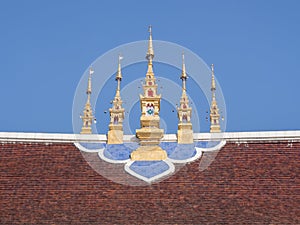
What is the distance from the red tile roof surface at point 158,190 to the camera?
59.7ft

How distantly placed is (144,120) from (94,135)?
6.86ft

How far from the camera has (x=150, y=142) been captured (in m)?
22.9

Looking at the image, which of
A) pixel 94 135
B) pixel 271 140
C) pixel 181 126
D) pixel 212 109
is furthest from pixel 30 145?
pixel 271 140

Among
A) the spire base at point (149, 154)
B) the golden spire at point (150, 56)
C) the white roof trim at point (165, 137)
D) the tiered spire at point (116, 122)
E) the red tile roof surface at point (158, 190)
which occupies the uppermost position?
the golden spire at point (150, 56)

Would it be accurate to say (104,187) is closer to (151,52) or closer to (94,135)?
(94,135)

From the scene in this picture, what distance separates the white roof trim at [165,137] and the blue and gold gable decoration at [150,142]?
0.21 m

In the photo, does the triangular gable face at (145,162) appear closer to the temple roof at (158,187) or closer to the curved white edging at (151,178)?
the curved white edging at (151,178)

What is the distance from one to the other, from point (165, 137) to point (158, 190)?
372 cm

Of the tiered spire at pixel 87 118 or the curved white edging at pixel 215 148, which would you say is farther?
the tiered spire at pixel 87 118

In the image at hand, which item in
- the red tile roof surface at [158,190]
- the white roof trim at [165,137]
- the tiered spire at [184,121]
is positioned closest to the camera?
the red tile roof surface at [158,190]

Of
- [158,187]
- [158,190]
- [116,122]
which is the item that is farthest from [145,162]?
[116,122]

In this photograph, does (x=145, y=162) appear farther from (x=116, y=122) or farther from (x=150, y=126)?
(x=116, y=122)

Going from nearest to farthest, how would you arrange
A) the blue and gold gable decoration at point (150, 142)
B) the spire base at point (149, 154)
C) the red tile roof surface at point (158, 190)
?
1. the red tile roof surface at point (158, 190)
2. the blue and gold gable decoration at point (150, 142)
3. the spire base at point (149, 154)

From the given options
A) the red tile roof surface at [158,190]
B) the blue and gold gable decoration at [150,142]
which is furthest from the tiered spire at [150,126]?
the red tile roof surface at [158,190]
